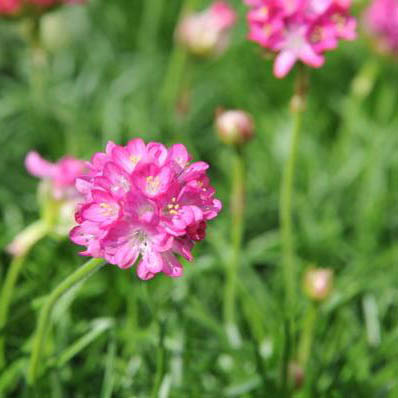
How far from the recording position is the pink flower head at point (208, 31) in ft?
7.20

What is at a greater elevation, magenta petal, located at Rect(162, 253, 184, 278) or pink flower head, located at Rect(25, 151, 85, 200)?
pink flower head, located at Rect(25, 151, 85, 200)

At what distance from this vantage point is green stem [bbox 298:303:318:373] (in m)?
1.51

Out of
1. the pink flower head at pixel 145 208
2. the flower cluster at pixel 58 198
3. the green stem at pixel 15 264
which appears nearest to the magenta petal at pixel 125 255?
the pink flower head at pixel 145 208

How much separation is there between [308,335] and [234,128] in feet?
1.56

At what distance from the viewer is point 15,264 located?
1415 millimetres

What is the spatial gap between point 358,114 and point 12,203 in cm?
121

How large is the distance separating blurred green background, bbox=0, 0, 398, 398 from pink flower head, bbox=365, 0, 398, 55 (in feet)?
0.17

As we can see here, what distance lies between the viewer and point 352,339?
1651 millimetres

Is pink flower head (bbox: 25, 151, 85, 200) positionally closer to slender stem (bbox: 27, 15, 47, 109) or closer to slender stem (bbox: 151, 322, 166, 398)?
slender stem (bbox: 151, 322, 166, 398)

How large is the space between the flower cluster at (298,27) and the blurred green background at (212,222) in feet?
1.63

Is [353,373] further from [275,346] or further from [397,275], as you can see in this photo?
[397,275]

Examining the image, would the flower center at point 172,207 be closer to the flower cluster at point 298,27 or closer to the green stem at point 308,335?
the flower cluster at point 298,27

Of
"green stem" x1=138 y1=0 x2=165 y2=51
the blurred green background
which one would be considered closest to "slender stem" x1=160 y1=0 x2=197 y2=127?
the blurred green background

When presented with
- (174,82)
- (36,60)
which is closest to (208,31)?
(174,82)
